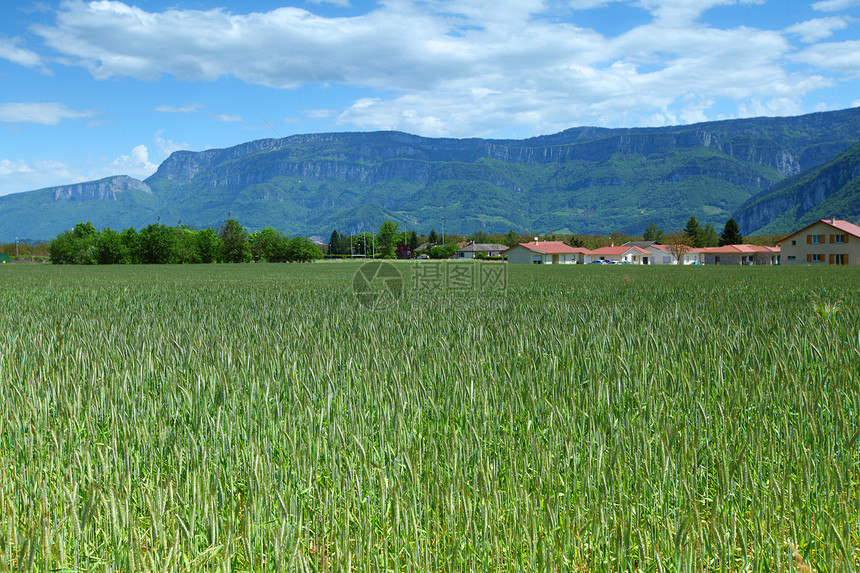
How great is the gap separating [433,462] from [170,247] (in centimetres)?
9017

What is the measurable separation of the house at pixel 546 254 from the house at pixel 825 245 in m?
37.5

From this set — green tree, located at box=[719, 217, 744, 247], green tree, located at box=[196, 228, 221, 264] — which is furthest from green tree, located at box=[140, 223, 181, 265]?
green tree, located at box=[719, 217, 744, 247]

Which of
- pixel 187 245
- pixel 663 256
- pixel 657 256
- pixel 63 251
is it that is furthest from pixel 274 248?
pixel 663 256

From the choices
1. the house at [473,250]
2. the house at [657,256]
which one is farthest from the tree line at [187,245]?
the house at [473,250]

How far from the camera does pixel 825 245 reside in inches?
2687

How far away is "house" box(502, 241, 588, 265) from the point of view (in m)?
105

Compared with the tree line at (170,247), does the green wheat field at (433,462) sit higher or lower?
lower

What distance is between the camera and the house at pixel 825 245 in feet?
214

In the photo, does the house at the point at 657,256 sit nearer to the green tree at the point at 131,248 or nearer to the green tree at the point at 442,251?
the green tree at the point at 442,251

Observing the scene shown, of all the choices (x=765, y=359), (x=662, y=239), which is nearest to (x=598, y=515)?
(x=765, y=359)

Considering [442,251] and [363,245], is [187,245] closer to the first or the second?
[442,251]

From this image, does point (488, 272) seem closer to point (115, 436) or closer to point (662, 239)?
point (115, 436)

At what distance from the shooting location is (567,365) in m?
4.42

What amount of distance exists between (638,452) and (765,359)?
273 cm
